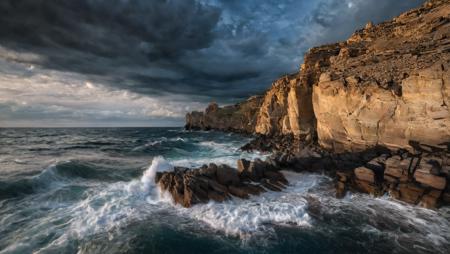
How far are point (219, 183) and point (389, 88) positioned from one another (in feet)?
44.8

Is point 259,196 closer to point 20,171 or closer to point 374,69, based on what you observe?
point 374,69

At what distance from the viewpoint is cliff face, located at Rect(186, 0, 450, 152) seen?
46.1ft

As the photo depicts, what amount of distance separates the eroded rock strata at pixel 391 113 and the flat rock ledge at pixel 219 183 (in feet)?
12.1

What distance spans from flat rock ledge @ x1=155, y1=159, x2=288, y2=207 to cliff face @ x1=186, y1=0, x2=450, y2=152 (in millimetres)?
8918

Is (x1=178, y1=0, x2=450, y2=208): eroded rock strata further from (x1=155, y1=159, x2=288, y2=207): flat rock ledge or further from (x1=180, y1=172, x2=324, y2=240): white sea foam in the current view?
(x1=155, y1=159, x2=288, y2=207): flat rock ledge

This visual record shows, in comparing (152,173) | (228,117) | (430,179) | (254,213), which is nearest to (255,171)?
(254,213)

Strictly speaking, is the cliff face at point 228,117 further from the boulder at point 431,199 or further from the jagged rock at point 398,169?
the boulder at point 431,199

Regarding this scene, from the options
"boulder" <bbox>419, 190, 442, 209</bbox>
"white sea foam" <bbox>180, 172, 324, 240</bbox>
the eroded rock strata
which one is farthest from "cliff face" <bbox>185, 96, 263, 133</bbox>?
"boulder" <bbox>419, 190, 442, 209</bbox>

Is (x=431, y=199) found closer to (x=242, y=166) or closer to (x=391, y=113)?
(x=391, y=113)

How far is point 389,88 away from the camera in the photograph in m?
16.3

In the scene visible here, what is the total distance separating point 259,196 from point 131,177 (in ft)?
34.2

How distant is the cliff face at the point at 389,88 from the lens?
14.0m

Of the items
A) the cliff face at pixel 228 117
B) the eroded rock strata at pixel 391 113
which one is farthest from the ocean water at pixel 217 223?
the cliff face at pixel 228 117

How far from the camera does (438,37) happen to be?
54.8ft
